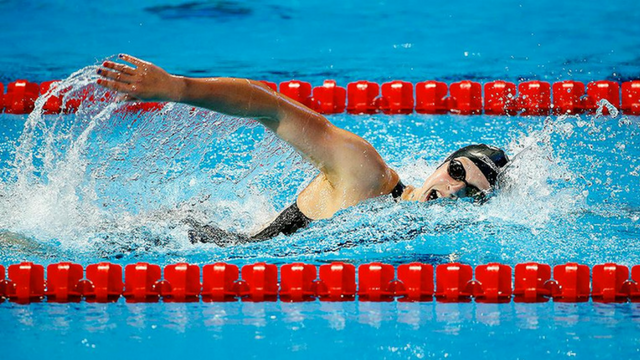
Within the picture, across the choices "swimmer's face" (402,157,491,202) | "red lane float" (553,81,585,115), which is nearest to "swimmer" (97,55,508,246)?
"swimmer's face" (402,157,491,202)

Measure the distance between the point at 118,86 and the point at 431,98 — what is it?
3.01m

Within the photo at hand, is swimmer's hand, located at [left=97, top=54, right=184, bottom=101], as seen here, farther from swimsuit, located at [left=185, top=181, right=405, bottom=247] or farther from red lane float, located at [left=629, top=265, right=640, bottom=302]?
red lane float, located at [left=629, top=265, right=640, bottom=302]

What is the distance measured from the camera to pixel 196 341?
9.48ft

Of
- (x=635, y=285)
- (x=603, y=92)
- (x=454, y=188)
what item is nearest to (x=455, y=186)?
(x=454, y=188)

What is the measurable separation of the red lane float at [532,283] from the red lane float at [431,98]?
2100 millimetres

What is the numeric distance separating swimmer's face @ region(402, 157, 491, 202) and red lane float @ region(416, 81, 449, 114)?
192 cm

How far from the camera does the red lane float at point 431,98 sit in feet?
Result: 17.1

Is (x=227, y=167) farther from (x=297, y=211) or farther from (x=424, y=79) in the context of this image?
(x=424, y=79)

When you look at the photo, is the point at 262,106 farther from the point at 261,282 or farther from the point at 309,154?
the point at 261,282

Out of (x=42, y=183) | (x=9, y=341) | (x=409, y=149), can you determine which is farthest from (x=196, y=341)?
(x=409, y=149)

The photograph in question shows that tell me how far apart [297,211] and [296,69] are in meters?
2.52

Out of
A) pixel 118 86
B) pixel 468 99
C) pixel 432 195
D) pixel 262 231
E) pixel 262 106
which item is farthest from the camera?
pixel 468 99

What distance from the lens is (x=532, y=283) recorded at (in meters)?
3.21

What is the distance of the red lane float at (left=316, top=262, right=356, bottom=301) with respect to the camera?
10.6ft
